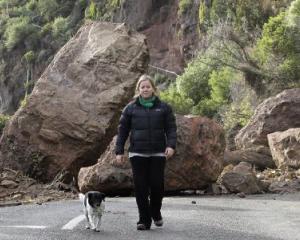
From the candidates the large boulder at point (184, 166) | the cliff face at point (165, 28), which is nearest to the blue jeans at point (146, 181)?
the large boulder at point (184, 166)

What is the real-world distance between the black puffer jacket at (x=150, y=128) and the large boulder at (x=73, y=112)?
377 inches

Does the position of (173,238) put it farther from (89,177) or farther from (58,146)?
(58,146)

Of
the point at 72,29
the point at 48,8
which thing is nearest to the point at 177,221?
the point at 72,29

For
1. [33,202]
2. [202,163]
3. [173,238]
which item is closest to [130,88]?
[202,163]

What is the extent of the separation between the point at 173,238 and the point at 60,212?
372 centimetres

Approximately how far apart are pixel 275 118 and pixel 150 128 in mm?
15739

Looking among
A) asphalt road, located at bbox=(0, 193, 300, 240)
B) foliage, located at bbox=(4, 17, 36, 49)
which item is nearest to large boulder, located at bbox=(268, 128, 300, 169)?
asphalt road, located at bbox=(0, 193, 300, 240)

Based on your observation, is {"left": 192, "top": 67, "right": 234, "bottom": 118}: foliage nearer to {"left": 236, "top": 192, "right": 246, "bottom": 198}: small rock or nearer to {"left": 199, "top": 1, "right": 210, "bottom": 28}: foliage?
{"left": 199, "top": 1, "right": 210, "bottom": 28}: foliage

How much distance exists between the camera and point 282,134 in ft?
65.6

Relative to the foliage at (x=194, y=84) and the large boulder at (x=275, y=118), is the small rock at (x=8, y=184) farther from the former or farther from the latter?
the foliage at (x=194, y=84)

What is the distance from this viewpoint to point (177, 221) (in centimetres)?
995

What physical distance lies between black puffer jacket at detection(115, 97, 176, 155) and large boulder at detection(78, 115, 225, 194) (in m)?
6.39

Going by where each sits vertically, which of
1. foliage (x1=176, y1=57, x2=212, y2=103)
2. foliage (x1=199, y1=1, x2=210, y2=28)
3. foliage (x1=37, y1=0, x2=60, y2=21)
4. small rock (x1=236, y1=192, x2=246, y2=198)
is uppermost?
foliage (x1=37, y1=0, x2=60, y2=21)

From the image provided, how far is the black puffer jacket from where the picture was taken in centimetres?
885
